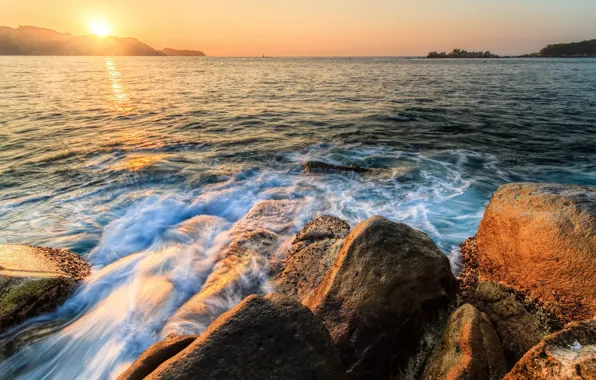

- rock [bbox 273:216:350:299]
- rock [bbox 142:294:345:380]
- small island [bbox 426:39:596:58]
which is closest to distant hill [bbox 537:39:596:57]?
small island [bbox 426:39:596:58]

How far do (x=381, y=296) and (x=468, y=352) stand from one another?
0.91 metres

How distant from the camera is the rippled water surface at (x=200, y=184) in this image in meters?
5.11

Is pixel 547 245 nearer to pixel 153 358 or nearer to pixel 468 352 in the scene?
pixel 468 352

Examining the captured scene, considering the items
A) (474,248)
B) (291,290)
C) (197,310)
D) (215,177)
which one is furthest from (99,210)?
(474,248)

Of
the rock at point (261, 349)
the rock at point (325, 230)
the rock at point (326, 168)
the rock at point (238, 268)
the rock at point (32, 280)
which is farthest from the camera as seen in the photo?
the rock at point (326, 168)

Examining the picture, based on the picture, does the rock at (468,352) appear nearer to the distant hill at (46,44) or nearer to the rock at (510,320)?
the rock at (510,320)

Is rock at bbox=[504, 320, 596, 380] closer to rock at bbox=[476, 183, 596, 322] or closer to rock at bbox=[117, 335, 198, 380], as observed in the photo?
rock at bbox=[476, 183, 596, 322]

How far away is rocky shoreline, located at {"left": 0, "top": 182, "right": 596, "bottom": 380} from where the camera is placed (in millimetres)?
2434

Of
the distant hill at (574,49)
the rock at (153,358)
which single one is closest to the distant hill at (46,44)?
the rock at (153,358)

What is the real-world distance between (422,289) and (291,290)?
2.18m

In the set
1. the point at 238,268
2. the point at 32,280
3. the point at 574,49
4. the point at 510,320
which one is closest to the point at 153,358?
the point at 238,268

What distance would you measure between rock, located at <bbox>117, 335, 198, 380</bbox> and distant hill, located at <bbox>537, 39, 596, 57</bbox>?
185m

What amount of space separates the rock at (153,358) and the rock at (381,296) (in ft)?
4.74

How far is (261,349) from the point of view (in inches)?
98.7
